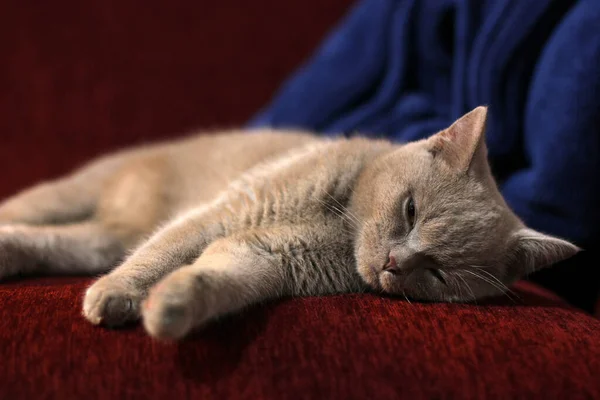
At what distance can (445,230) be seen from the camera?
3.51 ft

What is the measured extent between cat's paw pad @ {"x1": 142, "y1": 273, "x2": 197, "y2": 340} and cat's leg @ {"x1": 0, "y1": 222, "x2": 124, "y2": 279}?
0.53m

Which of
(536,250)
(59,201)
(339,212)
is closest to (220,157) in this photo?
(59,201)

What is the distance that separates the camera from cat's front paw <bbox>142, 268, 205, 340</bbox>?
79 centimetres

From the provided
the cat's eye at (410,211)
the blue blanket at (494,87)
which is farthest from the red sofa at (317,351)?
the blue blanket at (494,87)

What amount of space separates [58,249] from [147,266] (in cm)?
41

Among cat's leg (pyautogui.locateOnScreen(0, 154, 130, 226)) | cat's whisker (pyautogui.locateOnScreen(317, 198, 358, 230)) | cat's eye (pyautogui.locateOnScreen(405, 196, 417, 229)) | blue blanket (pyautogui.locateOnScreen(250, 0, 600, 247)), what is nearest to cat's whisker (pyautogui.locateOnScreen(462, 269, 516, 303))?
cat's eye (pyautogui.locateOnScreen(405, 196, 417, 229))

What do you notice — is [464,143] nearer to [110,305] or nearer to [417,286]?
[417,286]

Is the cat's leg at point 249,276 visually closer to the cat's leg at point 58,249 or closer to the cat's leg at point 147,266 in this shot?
the cat's leg at point 147,266

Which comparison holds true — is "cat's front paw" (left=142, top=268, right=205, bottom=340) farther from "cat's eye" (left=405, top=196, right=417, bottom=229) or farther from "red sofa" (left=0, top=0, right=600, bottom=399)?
"cat's eye" (left=405, top=196, right=417, bottom=229)

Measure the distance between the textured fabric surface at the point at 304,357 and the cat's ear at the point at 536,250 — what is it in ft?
0.72

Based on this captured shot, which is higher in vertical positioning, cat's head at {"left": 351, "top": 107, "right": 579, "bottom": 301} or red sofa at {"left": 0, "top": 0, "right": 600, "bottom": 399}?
cat's head at {"left": 351, "top": 107, "right": 579, "bottom": 301}

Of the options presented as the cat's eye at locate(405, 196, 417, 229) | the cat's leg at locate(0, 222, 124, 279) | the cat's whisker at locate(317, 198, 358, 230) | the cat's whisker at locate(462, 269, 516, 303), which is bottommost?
the cat's leg at locate(0, 222, 124, 279)

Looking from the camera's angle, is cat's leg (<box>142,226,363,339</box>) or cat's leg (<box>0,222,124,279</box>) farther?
cat's leg (<box>0,222,124,279</box>)

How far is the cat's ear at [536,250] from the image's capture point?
1138 mm
